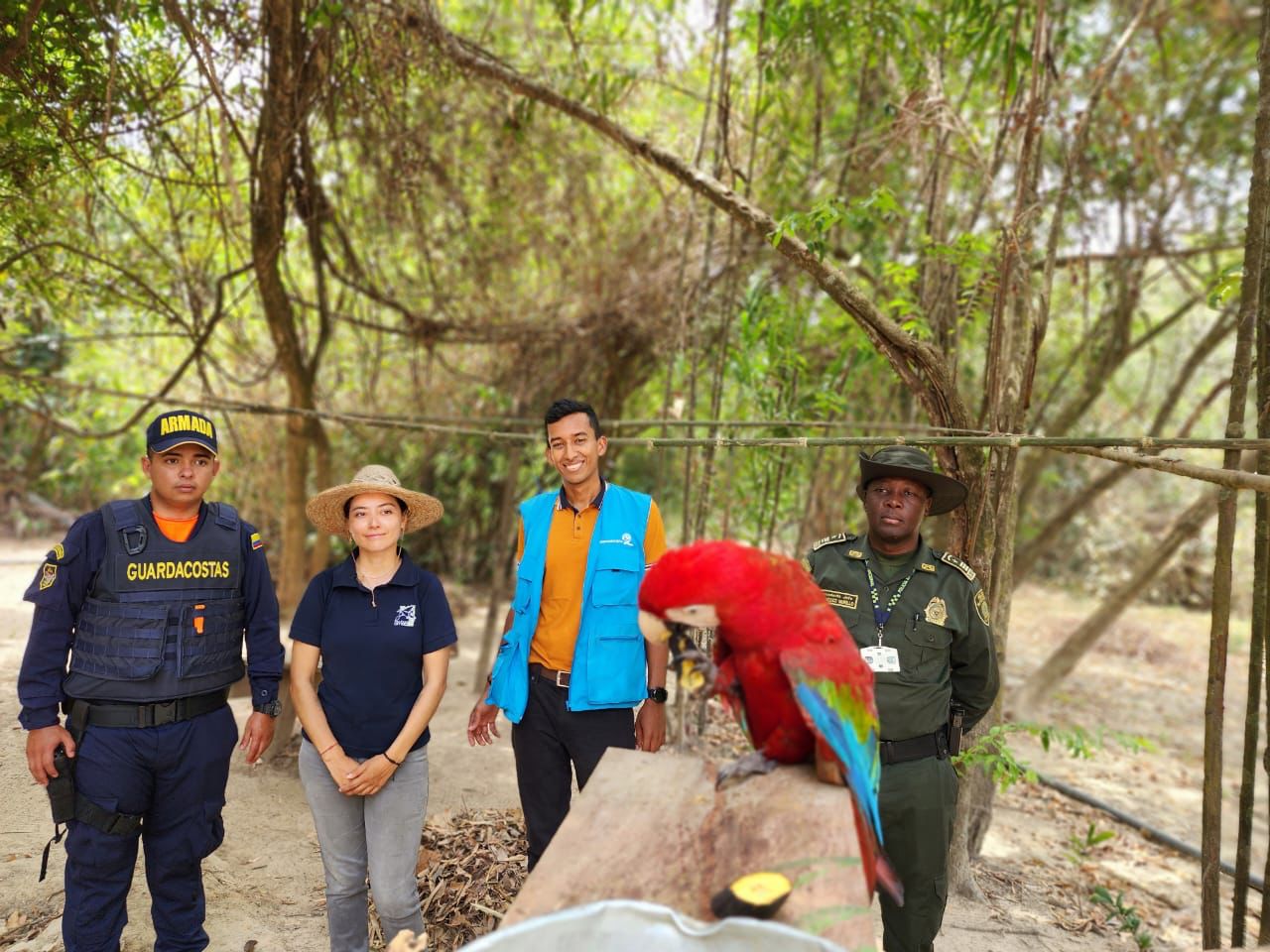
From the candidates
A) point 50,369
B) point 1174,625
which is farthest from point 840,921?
point 1174,625

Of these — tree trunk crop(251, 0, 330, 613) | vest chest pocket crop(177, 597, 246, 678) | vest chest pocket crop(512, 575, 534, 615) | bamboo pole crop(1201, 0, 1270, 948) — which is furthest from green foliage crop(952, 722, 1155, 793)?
tree trunk crop(251, 0, 330, 613)

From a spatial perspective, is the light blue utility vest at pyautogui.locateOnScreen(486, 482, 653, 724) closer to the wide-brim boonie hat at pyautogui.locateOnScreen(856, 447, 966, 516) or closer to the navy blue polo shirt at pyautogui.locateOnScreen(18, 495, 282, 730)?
the wide-brim boonie hat at pyautogui.locateOnScreen(856, 447, 966, 516)

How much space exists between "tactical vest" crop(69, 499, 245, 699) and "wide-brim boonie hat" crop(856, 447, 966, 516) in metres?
2.05

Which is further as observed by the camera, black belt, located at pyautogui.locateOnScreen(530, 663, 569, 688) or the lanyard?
black belt, located at pyautogui.locateOnScreen(530, 663, 569, 688)

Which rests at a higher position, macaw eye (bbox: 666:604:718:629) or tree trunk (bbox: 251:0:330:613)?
tree trunk (bbox: 251:0:330:613)

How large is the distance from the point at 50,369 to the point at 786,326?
8.74 metres

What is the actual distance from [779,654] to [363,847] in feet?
4.89

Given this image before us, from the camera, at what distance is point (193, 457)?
2.35 m

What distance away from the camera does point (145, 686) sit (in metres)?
2.22

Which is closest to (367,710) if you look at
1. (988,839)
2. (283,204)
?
(283,204)

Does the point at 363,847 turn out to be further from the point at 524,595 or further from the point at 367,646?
the point at 524,595

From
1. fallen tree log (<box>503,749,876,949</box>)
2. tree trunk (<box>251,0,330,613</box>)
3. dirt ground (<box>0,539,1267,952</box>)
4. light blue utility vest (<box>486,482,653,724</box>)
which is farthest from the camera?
tree trunk (<box>251,0,330,613</box>)

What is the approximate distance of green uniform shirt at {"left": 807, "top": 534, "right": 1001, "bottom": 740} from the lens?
2.29 meters

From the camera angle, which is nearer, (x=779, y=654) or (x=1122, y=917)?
(x=779, y=654)
